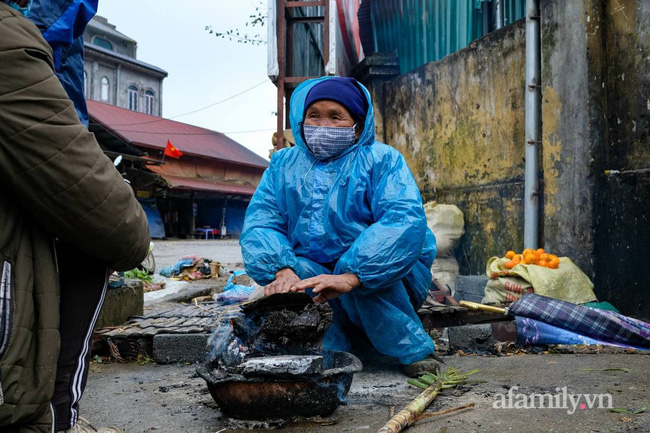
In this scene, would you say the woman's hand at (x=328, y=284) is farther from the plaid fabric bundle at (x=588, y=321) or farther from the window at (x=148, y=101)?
the window at (x=148, y=101)

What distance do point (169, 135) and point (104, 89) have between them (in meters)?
8.37

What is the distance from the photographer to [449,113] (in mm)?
6980

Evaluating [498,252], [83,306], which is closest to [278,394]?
[83,306]

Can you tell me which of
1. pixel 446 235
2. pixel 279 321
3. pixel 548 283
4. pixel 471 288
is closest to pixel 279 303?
pixel 279 321

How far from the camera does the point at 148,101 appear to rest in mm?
35344

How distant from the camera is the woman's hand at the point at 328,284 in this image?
2564mm

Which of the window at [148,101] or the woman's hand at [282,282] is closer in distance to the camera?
the woman's hand at [282,282]

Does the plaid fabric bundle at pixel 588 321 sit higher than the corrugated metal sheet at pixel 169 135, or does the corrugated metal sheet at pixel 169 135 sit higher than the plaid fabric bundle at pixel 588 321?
the corrugated metal sheet at pixel 169 135

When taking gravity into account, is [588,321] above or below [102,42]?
below

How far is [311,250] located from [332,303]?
35 cm

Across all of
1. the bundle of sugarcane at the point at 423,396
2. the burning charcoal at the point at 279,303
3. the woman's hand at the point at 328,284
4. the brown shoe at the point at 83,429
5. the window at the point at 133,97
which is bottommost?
the bundle of sugarcane at the point at 423,396

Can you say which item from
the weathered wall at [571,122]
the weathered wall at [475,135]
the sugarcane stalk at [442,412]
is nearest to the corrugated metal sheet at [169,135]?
the weathered wall at [475,135]

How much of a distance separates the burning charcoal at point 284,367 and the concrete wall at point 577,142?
3344 millimetres

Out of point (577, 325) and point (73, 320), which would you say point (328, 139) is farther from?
point (577, 325)
